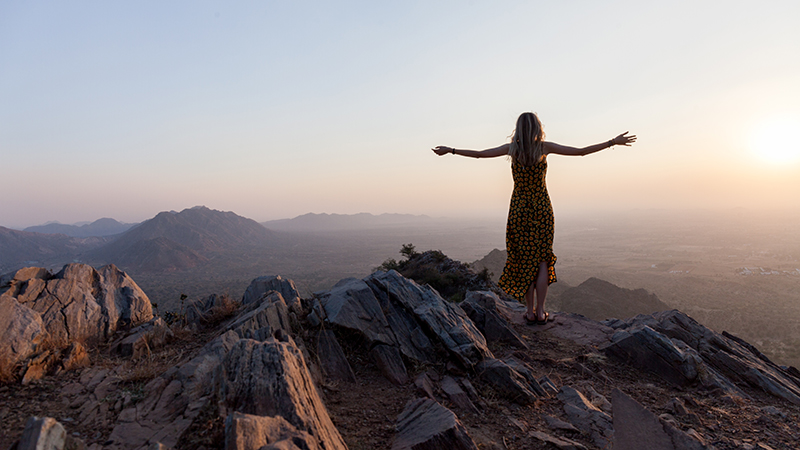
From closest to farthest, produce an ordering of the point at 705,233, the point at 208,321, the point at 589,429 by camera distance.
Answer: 1. the point at 589,429
2. the point at 208,321
3. the point at 705,233

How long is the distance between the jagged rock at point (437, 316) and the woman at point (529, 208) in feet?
5.03

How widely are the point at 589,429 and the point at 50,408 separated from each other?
245 inches

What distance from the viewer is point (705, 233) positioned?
138750mm

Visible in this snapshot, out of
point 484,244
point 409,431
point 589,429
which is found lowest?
point 484,244

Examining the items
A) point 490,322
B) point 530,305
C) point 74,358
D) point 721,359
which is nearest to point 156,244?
point 74,358

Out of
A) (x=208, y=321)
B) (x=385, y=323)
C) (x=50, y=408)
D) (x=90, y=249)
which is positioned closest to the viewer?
(x=50, y=408)

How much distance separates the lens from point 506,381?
5.03 m

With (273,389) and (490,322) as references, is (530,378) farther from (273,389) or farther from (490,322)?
(273,389)

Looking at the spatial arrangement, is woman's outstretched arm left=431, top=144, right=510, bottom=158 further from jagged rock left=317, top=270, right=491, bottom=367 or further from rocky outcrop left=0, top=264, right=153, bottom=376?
rocky outcrop left=0, top=264, right=153, bottom=376

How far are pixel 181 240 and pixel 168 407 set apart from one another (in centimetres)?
15830

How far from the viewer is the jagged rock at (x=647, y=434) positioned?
367cm

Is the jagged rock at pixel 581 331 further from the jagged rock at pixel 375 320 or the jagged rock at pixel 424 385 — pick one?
the jagged rock at pixel 424 385

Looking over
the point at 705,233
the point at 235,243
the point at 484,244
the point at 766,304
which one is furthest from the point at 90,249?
the point at 705,233

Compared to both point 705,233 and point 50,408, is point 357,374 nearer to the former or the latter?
point 50,408
